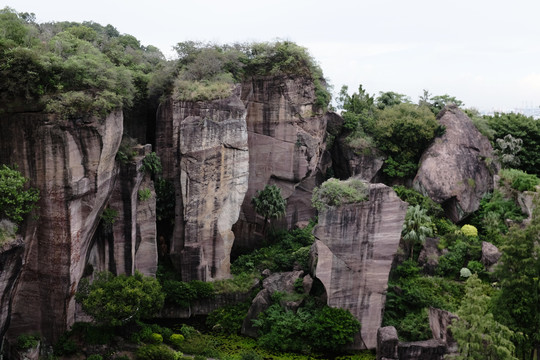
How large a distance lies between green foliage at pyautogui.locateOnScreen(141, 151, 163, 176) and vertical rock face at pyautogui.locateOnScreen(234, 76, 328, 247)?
6573 mm

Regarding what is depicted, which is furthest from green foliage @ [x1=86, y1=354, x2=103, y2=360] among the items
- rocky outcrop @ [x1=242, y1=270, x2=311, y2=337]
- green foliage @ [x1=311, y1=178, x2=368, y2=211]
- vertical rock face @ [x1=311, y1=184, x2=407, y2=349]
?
green foliage @ [x1=311, y1=178, x2=368, y2=211]

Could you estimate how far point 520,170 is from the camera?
31.1 metres

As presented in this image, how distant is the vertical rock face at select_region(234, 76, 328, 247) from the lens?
29531 millimetres

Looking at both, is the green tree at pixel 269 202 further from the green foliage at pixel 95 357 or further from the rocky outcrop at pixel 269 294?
the green foliage at pixel 95 357

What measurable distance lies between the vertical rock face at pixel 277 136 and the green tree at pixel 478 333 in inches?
645

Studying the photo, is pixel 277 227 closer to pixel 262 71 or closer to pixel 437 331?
pixel 262 71

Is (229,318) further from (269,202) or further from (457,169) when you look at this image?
(457,169)

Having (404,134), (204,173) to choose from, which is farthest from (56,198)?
(404,134)

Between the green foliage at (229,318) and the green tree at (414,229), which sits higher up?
the green tree at (414,229)

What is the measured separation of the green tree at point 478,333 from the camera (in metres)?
14.4

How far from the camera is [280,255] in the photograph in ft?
89.2

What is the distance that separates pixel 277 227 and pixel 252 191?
3.09m

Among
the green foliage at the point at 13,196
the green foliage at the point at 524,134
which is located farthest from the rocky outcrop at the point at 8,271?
the green foliage at the point at 524,134

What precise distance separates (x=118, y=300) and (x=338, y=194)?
391 inches
